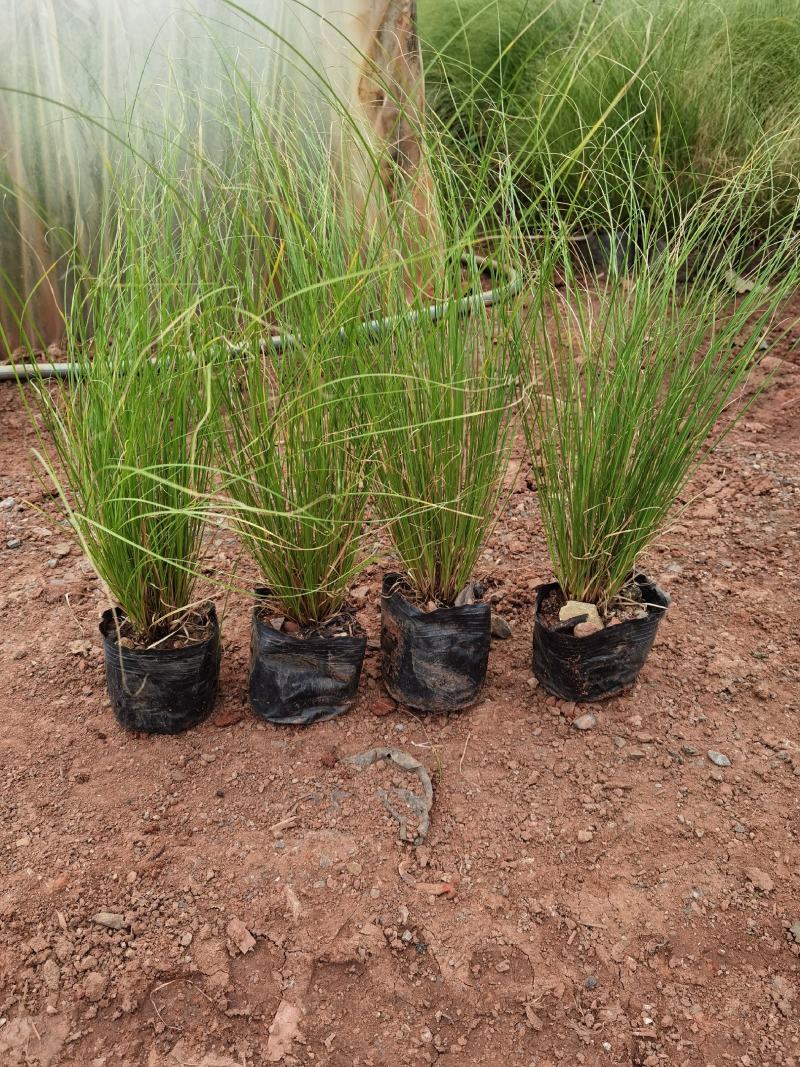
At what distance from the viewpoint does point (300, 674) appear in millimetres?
1744

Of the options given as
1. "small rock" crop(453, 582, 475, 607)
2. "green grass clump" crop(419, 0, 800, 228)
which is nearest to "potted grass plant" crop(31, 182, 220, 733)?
"small rock" crop(453, 582, 475, 607)

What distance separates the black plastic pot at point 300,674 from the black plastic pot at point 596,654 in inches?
14.4

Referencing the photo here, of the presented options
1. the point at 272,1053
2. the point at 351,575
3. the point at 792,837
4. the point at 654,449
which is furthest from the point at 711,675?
the point at 272,1053

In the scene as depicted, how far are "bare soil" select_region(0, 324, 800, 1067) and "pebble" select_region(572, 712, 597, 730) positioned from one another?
0.01 meters

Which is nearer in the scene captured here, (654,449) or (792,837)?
(792,837)

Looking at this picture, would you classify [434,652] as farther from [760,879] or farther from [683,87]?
[683,87]

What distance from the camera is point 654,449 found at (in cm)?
169

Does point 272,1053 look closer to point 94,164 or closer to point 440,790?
point 440,790

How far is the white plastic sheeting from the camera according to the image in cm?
284

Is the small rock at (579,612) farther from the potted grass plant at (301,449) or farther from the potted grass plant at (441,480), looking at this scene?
the potted grass plant at (301,449)

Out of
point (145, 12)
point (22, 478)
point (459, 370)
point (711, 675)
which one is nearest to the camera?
point (459, 370)

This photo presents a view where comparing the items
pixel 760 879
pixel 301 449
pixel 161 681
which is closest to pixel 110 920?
pixel 161 681

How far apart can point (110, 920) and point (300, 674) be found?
1.71 feet

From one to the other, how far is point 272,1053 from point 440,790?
0.52 metres
